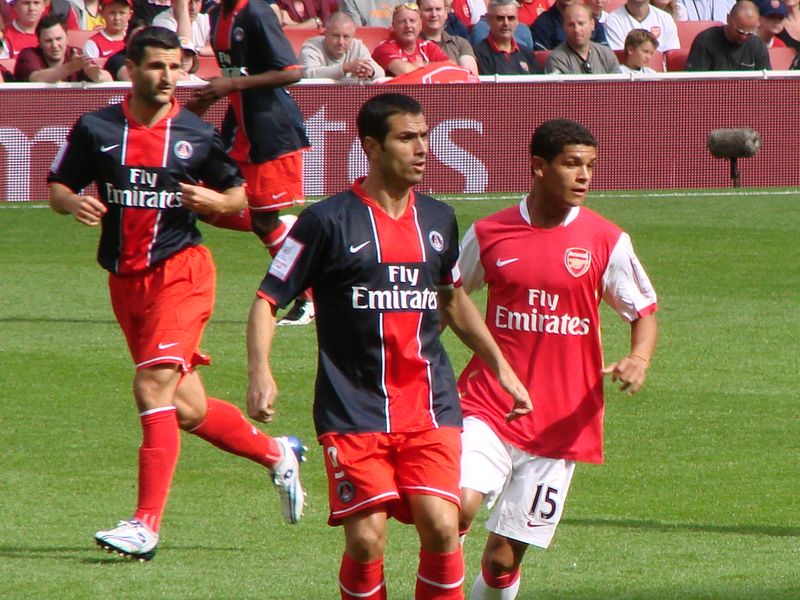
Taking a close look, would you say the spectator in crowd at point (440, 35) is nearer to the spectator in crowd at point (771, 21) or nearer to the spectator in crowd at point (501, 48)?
the spectator in crowd at point (501, 48)

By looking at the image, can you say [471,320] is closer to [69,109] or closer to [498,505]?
[498,505]

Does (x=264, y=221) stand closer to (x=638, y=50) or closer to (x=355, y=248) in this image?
(x=355, y=248)

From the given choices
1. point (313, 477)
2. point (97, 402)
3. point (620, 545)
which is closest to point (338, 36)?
point (97, 402)

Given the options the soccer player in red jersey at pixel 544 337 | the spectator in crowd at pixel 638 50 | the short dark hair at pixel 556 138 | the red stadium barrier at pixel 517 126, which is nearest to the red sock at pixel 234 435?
the soccer player in red jersey at pixel 544 337

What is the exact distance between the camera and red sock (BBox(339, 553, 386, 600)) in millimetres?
4855

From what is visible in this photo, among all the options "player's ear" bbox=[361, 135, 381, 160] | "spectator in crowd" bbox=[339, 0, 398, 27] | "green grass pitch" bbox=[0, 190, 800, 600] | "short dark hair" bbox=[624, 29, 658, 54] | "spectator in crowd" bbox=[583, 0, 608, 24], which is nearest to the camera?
"player's ear" bbox=[361, 135, 381, 160]

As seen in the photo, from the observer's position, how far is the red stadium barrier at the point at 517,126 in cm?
1630

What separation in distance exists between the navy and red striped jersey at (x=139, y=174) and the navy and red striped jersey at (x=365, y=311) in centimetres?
170

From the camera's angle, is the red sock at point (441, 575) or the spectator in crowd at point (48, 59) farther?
the spectator in crowd at point (48, 59)

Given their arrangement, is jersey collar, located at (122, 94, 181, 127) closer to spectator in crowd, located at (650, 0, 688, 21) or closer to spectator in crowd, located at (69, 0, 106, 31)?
spectator in crowd, located at (69, 0, 106, 31)

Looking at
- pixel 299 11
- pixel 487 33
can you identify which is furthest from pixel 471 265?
pixel 299 11

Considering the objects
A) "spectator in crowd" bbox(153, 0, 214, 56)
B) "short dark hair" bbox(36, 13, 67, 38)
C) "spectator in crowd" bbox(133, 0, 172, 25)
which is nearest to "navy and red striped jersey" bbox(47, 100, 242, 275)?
"short dark hair" bbox(36, 13, 67, 38)

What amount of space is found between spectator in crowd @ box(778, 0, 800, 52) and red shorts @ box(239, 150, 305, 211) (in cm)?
1197

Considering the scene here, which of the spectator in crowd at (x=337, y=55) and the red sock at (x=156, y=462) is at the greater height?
the red sock at (x=156, y=462)
